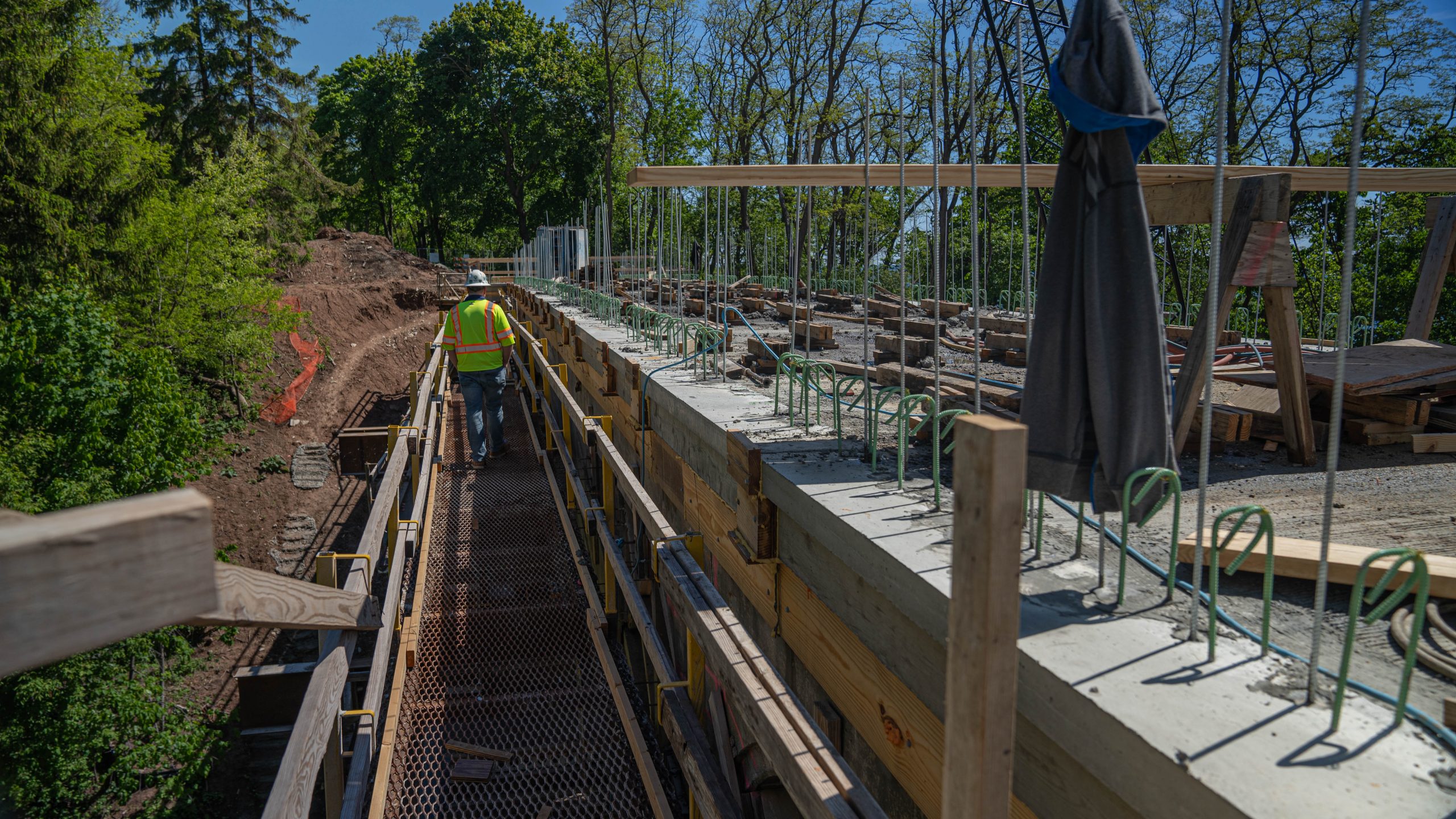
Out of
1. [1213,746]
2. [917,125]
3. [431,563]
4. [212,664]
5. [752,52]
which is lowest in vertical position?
[212,664]

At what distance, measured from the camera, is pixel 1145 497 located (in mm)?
2932

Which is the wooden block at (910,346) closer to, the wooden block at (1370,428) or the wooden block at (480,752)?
the wooden block at (1370,428)

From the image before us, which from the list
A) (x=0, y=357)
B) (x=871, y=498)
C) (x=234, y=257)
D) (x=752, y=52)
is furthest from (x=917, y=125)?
(x=871, y=498)

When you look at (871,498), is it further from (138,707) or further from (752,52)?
(752,52)

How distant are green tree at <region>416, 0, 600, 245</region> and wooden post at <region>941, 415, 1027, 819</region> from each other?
42.9m

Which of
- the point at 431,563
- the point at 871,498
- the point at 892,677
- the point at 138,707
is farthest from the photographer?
the point at 138,707

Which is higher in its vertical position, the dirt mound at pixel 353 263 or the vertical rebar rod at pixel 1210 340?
the dirt mound at pixel 353 263

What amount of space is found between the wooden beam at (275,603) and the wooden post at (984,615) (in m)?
1.23

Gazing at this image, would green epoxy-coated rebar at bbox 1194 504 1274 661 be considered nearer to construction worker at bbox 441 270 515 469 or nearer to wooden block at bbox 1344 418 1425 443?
wooden block at bbox 1344 418 1425 443

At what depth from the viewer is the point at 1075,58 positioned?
2.80 meters

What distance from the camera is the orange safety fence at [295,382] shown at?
Result: 21938 mm

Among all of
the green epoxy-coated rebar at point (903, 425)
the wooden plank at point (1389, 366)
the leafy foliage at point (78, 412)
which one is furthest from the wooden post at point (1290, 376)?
the leafy foliage at point (78, 412)

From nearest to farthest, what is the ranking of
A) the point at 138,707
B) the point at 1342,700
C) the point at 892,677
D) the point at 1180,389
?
the point at 1342,700 < the point at 892,677 < the point at 1180,389 < the point at 138,707

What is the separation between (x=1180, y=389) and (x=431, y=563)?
692 centimetres
